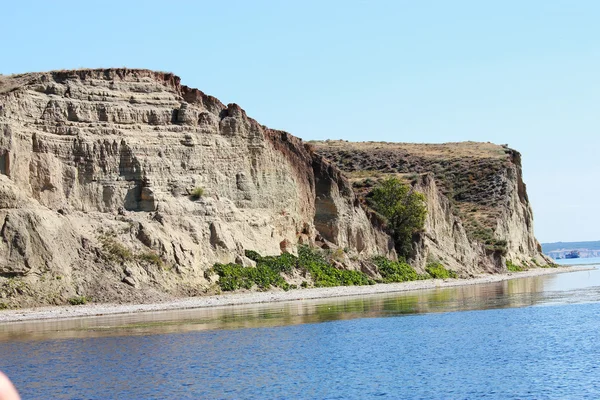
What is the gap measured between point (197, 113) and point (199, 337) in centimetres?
2706

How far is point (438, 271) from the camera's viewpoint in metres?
72.8

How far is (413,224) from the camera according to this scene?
7262cm

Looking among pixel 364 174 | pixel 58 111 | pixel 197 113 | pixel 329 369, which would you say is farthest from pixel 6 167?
pixel 364 174

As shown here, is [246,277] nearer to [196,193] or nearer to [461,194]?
[196,193]

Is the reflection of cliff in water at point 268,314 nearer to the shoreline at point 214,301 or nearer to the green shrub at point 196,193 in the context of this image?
the shoreline at point 214,301

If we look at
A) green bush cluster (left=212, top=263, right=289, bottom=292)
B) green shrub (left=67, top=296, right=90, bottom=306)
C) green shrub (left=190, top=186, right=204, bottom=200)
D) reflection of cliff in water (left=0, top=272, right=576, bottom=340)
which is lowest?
reflection of cliff in water (left=0, top=272, right=576, bottom=340)

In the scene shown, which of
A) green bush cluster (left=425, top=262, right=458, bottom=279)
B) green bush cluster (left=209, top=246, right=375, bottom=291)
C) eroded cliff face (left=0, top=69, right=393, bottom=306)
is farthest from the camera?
green bush cluster (left=425, top=262, right=458, bottom=279)

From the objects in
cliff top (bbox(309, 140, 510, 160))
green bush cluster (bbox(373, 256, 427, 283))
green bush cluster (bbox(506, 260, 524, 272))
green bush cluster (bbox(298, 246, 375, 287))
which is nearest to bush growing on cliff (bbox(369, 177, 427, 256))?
green bush cluster (bbox(373, 256, 427, 283))

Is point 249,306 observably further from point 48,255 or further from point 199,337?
point 199,337

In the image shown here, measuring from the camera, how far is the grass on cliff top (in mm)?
50438

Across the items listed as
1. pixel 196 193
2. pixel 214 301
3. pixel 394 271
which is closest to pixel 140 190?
pixel 196 193

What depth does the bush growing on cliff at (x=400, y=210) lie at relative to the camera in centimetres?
7212

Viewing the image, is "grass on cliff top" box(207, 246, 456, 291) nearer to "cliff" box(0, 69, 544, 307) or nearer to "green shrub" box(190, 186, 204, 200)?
"cliff" box(0, 69, 544, 307)

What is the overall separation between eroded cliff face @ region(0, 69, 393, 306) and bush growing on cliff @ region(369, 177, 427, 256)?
1271 centimetres
